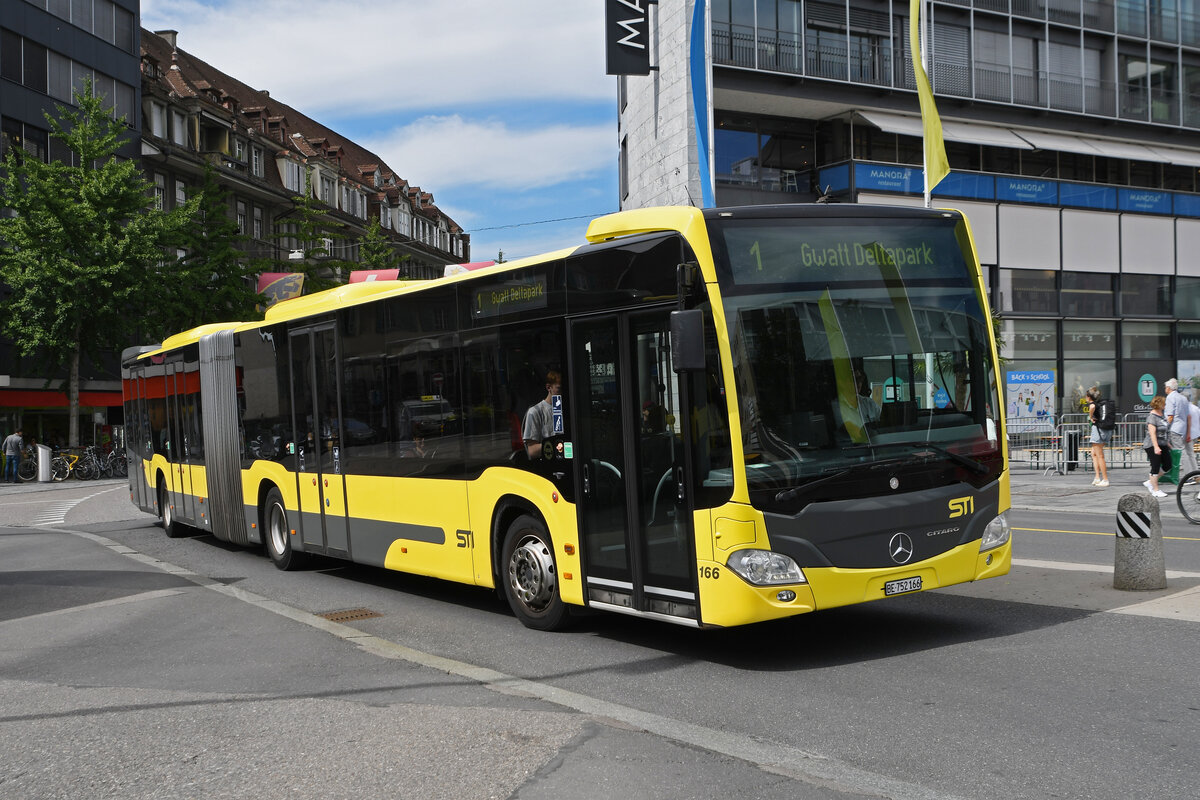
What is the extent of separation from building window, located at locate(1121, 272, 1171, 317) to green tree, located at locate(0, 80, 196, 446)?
30.1 m

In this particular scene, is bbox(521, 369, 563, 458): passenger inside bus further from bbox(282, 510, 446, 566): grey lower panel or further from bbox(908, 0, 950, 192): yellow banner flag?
bbox(908, 0, 950, 192): yellow banner flag

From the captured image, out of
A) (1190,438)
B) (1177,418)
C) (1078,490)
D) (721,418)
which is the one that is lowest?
(1078,490)

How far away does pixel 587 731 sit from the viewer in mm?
5742

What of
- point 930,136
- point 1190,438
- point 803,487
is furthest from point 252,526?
point 1190,438

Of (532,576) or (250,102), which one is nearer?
(532,576)

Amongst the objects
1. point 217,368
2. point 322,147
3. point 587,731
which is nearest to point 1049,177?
point 217,368

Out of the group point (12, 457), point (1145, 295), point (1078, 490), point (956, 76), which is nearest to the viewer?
point (1078, 490)

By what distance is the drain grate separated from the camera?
32.0ft

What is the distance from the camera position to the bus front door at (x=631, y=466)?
7.26 meters

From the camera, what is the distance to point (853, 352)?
7.21 metres

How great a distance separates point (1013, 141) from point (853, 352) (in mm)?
27794

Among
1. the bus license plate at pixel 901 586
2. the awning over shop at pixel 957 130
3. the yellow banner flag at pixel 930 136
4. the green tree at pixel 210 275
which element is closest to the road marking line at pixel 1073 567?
the bus license plate at pixel 901 586

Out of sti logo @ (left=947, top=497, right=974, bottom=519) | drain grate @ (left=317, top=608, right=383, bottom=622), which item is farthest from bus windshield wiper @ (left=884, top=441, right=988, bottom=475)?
drain grate @ (left=317, top=608, right=383, bottom=622)

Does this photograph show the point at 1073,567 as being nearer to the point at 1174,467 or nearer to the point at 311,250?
the point at 1174,467
